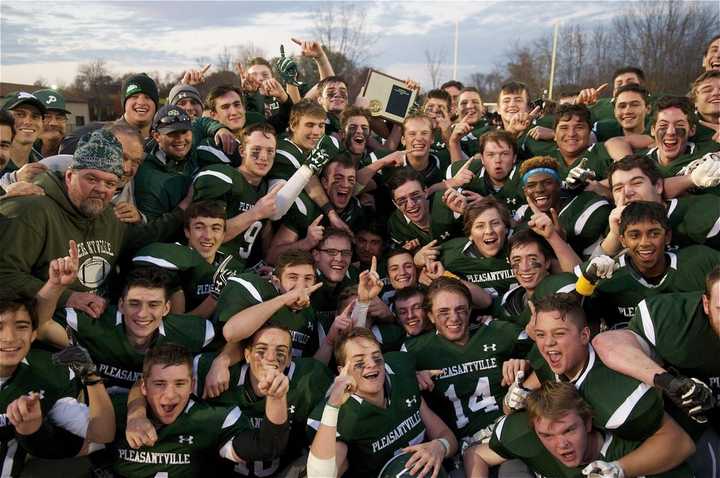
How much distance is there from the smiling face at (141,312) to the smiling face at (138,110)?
2.21 m

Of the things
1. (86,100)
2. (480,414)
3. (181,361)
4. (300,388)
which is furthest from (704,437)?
(86,100)

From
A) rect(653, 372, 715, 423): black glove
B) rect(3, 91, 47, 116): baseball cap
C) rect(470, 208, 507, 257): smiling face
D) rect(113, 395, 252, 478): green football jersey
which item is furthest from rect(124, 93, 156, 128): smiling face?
rect(653, 372, 715, 423): black glove

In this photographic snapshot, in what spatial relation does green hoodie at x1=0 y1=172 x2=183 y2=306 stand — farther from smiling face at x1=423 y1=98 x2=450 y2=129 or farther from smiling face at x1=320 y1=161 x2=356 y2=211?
smiling face at x1=423 y1=98 x2=450 y2=129

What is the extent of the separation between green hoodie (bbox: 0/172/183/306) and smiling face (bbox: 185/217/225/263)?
1.65 feet

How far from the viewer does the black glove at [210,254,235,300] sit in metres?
4.48

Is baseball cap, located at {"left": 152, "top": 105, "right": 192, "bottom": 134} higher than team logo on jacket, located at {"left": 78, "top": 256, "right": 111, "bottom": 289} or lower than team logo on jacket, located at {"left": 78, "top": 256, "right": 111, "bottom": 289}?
higher

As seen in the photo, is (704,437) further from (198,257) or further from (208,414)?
(198,257)

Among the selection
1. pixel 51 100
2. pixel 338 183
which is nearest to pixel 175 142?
pixel 338 183

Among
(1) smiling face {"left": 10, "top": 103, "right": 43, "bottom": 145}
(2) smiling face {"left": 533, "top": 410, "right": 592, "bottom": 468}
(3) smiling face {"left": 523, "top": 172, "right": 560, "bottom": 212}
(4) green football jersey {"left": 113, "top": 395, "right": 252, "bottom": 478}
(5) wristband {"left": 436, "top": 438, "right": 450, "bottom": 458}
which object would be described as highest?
(1) smiling face {"left": 10, "top": 103, "right": 43, "bottom": 145}

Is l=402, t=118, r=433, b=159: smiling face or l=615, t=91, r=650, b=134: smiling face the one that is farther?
l=402, t=118, r=433, b=159: smiling face

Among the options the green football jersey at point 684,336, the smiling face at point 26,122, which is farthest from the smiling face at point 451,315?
the smiling face at point 26,122

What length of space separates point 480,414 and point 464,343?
0.50 m

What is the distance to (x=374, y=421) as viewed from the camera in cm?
362

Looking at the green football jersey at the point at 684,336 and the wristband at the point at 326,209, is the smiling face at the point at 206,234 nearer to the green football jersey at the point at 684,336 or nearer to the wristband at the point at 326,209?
the wristband at the point at 326,209
